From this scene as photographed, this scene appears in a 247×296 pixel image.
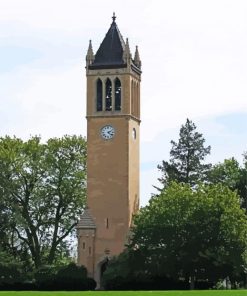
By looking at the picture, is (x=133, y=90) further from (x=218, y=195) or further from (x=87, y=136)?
(x=218, y=195)

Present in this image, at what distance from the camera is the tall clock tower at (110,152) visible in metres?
81.2

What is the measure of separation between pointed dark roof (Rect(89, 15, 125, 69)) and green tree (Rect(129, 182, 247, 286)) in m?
14.7

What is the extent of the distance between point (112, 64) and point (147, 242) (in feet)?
57.2

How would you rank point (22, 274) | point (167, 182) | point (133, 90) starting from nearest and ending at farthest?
point (22, 274)
point (133, 90)
point (167, 182)

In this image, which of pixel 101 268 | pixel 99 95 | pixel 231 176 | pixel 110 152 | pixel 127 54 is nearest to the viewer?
pixel 101 268

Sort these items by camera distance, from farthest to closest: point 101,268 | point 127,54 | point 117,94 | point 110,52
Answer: point 110,52 < point 117,94 < point 127,54 < point 101,268

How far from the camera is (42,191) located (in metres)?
87.6

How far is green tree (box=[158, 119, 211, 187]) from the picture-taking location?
309 feet

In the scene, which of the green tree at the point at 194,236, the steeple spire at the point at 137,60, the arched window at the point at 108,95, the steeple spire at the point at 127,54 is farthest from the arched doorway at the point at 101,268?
the steeple spire at the point at 137,60

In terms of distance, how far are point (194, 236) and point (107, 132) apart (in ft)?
51.5

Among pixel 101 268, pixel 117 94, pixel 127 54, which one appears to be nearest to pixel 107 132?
pixel 117 94

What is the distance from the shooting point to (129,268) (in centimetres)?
7431

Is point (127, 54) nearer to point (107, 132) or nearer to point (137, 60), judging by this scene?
point (137, 60)

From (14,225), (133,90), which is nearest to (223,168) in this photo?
(133,90)
